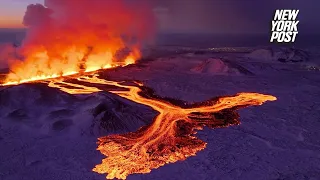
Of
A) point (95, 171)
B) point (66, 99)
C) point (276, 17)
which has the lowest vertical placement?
point (95, 171)

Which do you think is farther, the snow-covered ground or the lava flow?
the lava flow

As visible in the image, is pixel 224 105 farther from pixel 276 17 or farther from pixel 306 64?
pixel 306 64

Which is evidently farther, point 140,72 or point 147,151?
point 140,72

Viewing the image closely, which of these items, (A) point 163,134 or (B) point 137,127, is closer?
(A) point 163,134

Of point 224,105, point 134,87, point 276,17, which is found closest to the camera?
point 224,105

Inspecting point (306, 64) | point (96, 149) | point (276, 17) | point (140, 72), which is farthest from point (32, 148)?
point (306, 64)

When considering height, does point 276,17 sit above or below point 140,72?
above

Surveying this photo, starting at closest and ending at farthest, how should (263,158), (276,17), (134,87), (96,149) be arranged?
1. (263,158)
2. (96,149)
3. (134,87)
4. (276,17)

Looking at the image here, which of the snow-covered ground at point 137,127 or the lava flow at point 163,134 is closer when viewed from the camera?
the snow-covered ground at point 137,127
